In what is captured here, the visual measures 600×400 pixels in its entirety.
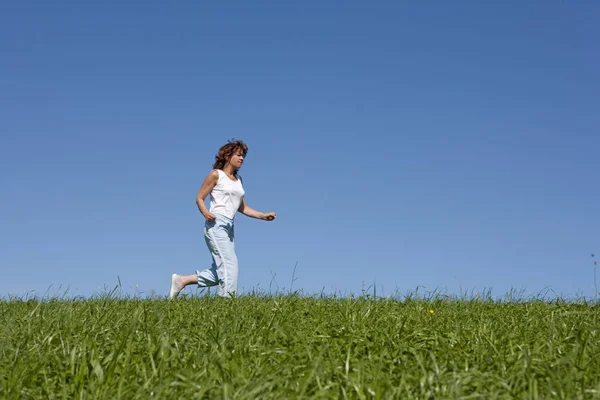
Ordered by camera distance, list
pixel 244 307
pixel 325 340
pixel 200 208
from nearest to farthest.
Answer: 1. pixel 325 340
2. pixel 244 307
3. pixel 200 208

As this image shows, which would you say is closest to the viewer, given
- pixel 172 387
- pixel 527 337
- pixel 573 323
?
pixel 172 387

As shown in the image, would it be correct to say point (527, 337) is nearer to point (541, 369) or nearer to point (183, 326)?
point (541, 369)

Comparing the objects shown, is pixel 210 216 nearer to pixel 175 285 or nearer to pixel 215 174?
pixel 215 174

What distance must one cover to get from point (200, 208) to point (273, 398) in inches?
304

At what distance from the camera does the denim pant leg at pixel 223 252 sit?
10.8 m

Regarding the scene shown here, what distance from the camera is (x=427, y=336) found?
17.0ft

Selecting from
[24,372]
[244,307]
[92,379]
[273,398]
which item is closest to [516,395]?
[273,398]

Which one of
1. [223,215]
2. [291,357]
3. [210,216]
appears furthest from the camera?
[223,215]

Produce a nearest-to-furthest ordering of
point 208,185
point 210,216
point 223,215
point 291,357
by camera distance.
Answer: point 291,357, point 210,216, point 223,215, point 208,185

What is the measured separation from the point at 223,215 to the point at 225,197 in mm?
298

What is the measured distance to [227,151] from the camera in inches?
452

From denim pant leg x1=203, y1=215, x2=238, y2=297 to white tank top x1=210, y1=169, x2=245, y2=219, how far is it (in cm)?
13

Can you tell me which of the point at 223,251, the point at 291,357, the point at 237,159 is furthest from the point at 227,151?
the point at 291,357

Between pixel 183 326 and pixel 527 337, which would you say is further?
pixel 183 326
